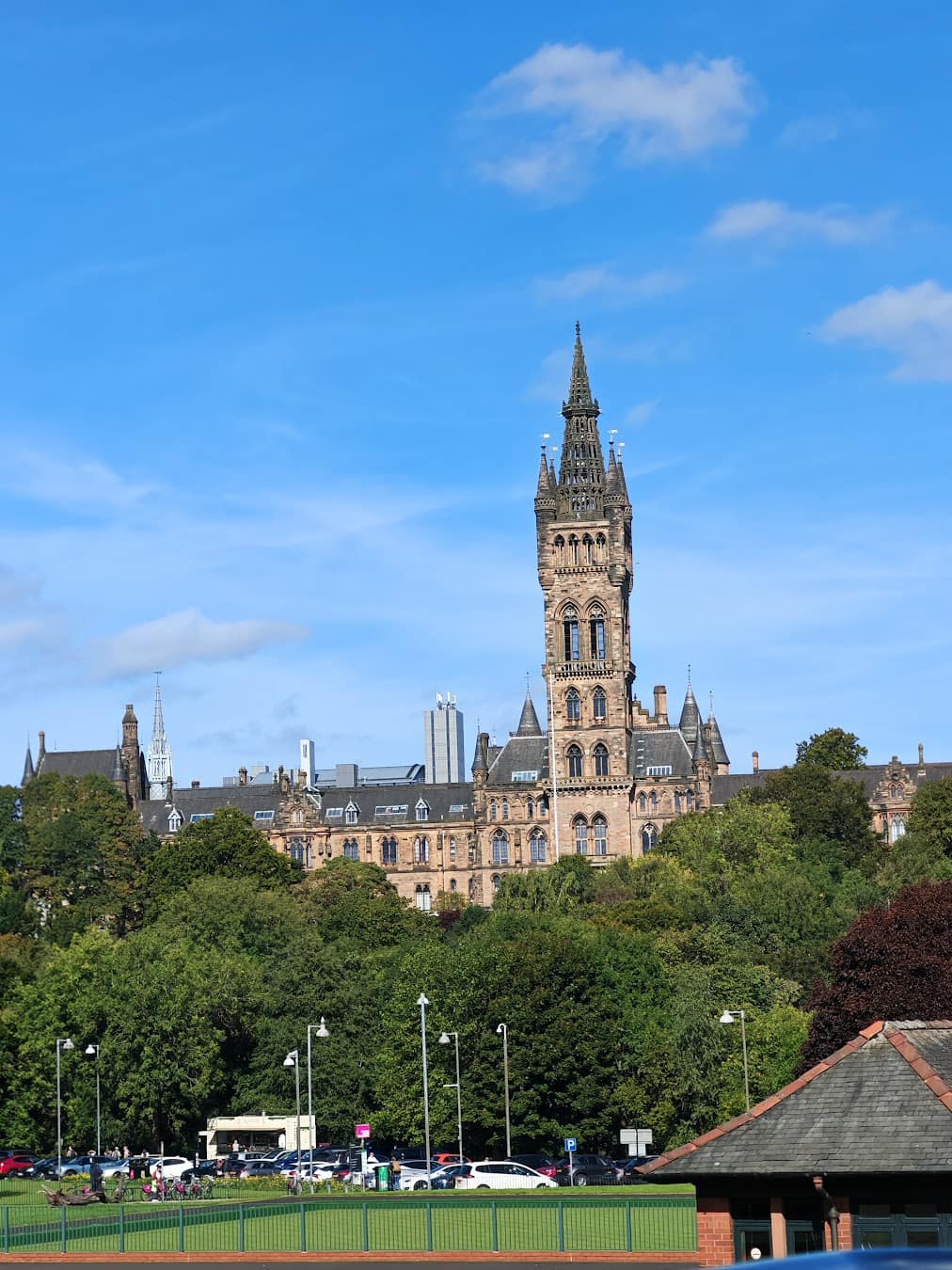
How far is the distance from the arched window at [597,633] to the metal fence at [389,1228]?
431 feet

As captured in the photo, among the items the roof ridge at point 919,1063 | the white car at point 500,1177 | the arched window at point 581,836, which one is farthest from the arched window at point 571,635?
the roof ridge at point 919,1063

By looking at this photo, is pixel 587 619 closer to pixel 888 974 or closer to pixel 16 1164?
pixel 16 1164

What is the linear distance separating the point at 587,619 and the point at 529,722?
11777 millimetres

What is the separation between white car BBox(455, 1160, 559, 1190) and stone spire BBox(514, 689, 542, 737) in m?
114

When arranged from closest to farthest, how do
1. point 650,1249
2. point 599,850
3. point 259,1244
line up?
point 650,1249 → point 259,1244 → point 599,850

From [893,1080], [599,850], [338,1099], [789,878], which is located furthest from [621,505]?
[893,1080]

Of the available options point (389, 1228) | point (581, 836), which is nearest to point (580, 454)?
point (581, 836)

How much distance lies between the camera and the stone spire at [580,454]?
19188 centimetres

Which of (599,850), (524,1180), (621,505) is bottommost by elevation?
(524,1180)

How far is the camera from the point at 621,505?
190625 millimetres

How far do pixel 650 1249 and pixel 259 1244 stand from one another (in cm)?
989

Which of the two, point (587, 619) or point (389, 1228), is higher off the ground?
point (587, 619)

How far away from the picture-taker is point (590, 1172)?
8188 cm

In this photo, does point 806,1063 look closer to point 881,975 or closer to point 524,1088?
point 881,975
